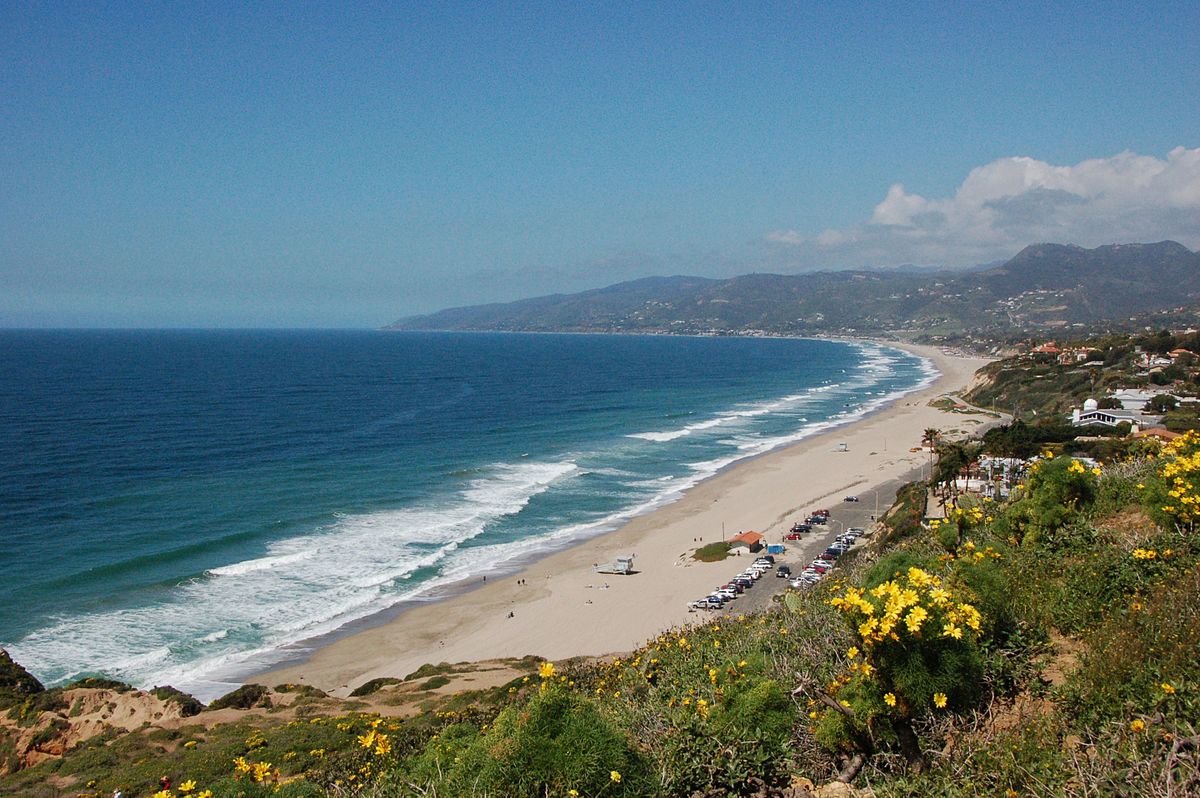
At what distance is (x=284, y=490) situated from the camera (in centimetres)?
4484

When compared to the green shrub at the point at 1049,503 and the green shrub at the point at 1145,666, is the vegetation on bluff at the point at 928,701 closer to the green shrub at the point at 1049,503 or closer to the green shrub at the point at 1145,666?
the green shrub at the point at 1145,666

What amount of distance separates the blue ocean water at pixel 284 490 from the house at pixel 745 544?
25.1ft

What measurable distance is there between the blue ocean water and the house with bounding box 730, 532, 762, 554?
767 cm

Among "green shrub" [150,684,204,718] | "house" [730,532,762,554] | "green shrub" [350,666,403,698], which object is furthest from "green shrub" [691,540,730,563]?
"green shrub" [150,684,204,718]

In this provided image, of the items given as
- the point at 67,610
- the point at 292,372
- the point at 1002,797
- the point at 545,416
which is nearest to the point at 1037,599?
the point at 1002,797

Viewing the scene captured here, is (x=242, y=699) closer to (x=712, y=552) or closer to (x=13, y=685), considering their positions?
(x=13, y=685)

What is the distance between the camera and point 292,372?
118812 mm

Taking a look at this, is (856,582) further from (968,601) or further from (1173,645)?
(1173,645)

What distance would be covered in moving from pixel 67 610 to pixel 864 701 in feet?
107

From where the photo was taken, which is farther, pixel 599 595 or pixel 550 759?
pixel 599 595

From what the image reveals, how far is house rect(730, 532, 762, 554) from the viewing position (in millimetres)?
36531

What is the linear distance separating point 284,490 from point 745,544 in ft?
94.7

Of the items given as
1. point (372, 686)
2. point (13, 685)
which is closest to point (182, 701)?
point (13, 685)

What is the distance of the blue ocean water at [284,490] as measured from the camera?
2733 centimetres
